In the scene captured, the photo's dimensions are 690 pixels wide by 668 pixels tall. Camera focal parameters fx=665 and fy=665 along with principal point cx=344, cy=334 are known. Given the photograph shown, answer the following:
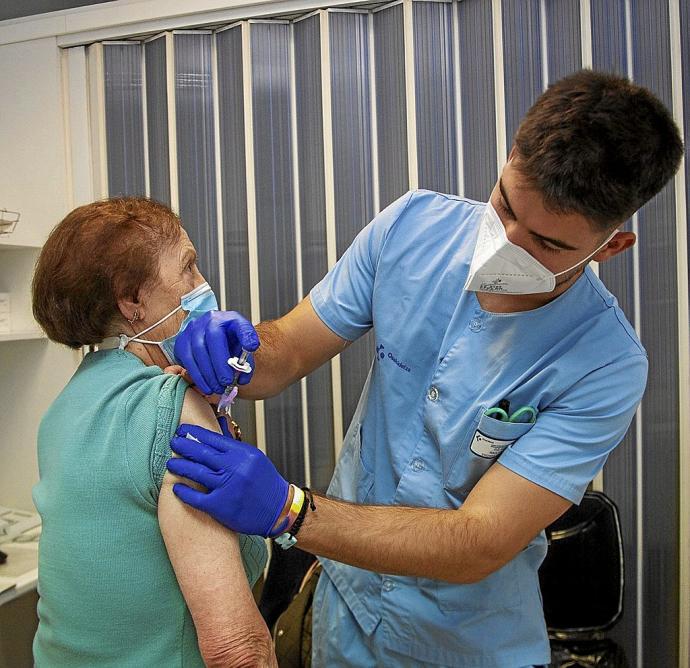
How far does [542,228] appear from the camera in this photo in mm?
1093

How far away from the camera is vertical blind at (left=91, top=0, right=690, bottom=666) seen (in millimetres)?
2078

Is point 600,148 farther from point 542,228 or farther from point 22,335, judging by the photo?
point 22,335

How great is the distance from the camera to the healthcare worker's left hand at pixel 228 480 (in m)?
0.97

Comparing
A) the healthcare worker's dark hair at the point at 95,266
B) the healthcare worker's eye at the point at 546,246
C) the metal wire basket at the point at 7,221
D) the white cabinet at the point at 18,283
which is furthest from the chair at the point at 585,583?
the metal wire basket at the point at 7,221

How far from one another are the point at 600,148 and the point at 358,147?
140cm

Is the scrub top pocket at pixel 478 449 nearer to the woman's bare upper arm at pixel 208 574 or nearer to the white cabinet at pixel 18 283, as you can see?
the woman's bare upper arm at pixel 208 574

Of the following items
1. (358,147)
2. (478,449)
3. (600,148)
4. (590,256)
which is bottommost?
(478,449)

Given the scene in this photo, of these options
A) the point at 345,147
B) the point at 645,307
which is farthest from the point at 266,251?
the point at 645,307

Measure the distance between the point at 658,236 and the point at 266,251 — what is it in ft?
4.26

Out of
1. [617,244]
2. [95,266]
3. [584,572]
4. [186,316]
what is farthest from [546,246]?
[584,572]

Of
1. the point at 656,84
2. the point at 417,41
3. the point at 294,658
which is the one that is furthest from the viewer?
the point at 417,41

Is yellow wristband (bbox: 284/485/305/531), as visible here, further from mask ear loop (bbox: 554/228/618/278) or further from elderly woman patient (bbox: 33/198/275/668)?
mask ear loop (bbox: 554/228/618/278)

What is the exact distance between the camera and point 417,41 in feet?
7.23

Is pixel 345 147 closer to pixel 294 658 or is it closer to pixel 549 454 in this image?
pixel 549 454
